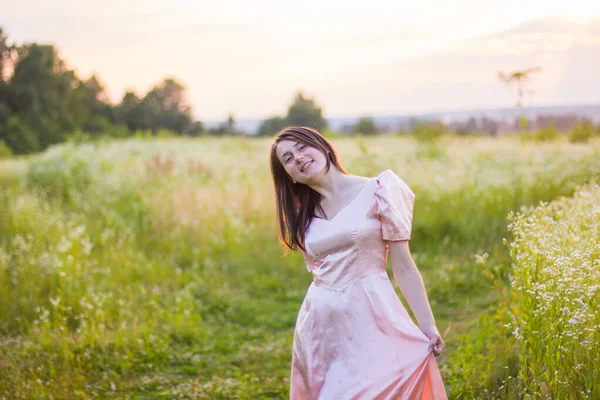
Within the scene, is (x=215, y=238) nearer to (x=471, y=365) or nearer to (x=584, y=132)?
(x=471, y=365)

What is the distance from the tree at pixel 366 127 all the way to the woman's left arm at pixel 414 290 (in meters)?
23.5

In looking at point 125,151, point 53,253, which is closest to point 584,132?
point 125,151

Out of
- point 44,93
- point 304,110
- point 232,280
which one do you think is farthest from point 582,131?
point 44,93

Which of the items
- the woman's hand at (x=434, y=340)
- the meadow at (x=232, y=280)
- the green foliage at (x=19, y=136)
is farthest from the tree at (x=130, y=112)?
the woman's hand at (x=434, y=340)

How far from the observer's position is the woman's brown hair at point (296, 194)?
2764mm

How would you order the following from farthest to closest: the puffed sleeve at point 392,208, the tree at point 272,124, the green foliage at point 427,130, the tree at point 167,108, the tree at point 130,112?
the tree at point 130,112 → the tree at point 167,108 → the green foliage at point 427,130 → the tree at point 272,124 → the puffed sleeve at point 392,208

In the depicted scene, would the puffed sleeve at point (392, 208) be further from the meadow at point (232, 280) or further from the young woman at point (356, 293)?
the meadow at point (232, 280)

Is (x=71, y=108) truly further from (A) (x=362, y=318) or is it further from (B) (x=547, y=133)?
(A) (x=362, y=318)

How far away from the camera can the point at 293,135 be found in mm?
2746

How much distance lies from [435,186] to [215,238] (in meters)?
3.31

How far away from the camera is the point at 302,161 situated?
2.70 metres

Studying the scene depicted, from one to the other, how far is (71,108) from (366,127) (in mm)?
12871

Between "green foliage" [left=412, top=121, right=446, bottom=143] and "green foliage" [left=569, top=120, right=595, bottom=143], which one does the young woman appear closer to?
"green foliage" [left=569, top=120, right=595, bottom=143]

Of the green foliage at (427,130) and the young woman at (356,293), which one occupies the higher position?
the green foliage at (427,130)
